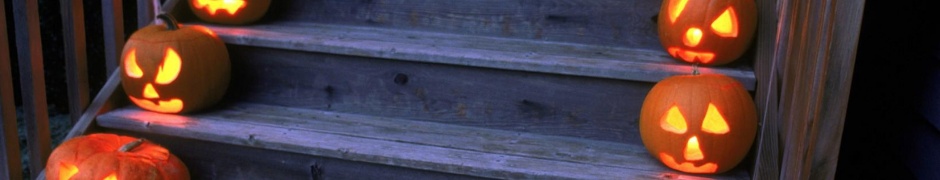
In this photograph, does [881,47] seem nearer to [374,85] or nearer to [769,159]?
[769,159]

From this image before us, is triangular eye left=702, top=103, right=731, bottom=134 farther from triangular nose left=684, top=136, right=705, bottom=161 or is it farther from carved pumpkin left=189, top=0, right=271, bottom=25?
carved pumpkin left=189, top=0, right=271, bottom=25

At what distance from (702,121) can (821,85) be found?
71 cm

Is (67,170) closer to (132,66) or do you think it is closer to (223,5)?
(132,66)

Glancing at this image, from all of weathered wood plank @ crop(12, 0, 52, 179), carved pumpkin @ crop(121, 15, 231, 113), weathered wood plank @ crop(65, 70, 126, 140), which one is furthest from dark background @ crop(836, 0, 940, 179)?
weathered wood plank @ crop(12, 0, 52, 179)

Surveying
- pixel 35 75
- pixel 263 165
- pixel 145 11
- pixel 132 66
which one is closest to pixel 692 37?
pixel 263 165

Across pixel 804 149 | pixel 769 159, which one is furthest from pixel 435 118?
pixel 804 149

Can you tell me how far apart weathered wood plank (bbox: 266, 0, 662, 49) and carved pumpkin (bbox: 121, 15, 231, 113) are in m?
0.40

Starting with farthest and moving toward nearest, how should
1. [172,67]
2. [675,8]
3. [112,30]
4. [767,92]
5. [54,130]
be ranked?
[54,130] → [112,30] → [172,67] → [675,8] → [767,92]

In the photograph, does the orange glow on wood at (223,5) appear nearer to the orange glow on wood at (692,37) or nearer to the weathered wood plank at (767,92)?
the orange glow on wood at (692,37)

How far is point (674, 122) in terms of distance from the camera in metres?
2.04

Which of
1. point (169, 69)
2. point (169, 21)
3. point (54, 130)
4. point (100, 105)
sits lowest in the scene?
point (54, 130)

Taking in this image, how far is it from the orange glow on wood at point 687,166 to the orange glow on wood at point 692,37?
0.98ft

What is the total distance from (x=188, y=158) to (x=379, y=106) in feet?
1.61

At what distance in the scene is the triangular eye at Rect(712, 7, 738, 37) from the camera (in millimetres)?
2184
